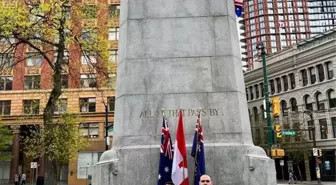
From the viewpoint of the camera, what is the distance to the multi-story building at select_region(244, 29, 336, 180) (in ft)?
164

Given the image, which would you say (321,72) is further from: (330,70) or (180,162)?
(180,162)

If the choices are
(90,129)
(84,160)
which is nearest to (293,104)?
(90,129)

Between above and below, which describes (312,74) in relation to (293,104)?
above

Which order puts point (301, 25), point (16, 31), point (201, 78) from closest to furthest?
point (201, 78) < point (16, 31) < point (301, 25)

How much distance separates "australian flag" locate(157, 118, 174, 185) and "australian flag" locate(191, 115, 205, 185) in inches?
21.4

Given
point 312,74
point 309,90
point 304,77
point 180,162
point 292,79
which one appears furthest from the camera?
point 292,79

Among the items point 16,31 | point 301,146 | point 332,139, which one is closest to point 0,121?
point 16,31

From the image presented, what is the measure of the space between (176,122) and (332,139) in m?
46.1

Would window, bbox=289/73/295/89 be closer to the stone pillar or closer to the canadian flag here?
the stone pillar

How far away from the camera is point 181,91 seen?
9.47m

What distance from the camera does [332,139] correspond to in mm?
49656

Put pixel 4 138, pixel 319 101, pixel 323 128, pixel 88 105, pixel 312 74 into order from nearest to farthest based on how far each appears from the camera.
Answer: pixel 4 138, pixel 323 128, pixel 88 105, pixel 319 101, pixel 312 74

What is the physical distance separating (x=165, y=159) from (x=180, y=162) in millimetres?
427

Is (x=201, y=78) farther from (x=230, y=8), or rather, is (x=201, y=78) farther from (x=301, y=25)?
(x=301, y=25)
